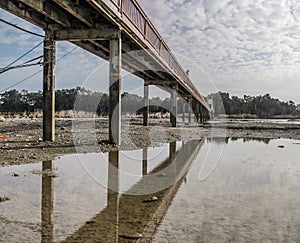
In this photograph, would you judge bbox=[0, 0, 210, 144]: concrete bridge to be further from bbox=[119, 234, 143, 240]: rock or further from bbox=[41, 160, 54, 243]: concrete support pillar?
bbox=[119, 234, 143, 240]: rock

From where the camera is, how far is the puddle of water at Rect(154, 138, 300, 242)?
13.5 feet

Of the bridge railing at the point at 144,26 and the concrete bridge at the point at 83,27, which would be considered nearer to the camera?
the concrete bridge at the point at 83,27

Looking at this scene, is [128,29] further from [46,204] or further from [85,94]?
[85,94]

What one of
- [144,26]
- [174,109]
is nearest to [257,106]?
[174,109]

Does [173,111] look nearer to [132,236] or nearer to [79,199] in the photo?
[79,199]

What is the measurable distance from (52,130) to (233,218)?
10381mm

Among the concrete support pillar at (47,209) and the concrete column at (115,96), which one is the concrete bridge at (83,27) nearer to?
the concrete column at (115,96)

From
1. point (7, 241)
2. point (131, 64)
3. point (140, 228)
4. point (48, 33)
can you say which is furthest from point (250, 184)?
point (131, 64)

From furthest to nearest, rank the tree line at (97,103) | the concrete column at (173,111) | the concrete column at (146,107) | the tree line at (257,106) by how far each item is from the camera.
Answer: the tree line at (257,106) → the tree line at (97,103) → the concrete column at (173,111) → the concrete column at (146,107)

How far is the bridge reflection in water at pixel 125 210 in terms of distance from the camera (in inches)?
156

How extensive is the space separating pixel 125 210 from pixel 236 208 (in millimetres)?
1733

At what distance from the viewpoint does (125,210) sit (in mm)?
5008

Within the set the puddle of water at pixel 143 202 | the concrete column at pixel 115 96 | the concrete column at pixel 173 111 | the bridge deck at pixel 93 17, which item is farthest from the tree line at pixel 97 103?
the puddle of water at pixel 143 202

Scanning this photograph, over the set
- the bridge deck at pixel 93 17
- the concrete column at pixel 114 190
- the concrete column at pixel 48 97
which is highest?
the bridge deck at pixel 93 17
